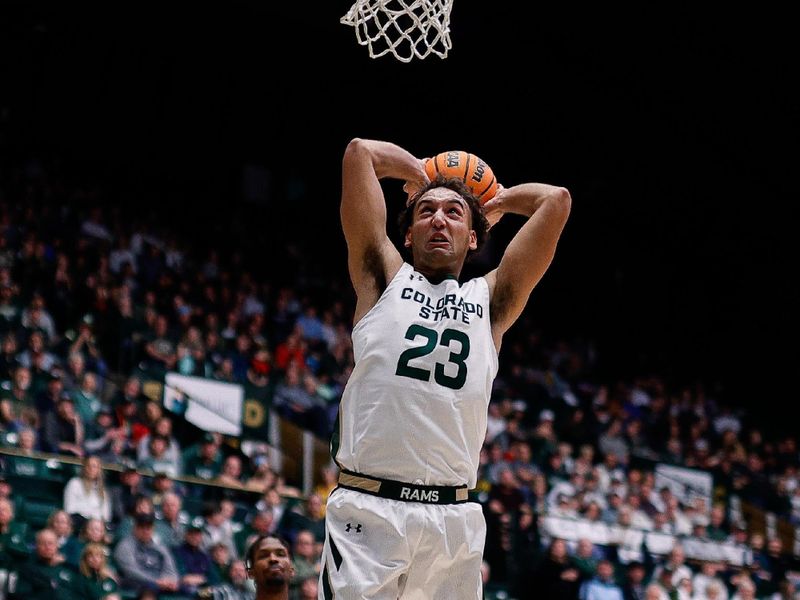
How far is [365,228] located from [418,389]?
66 cm

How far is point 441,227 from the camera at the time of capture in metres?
4.60

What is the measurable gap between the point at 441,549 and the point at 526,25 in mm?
14489

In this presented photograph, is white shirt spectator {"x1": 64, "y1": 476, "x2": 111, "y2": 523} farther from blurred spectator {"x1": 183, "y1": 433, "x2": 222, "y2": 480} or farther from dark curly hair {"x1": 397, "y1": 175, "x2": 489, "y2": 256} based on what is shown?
dark curly hair {"x1": 397, "y1": 175, "x2": 489, "y2": 256}

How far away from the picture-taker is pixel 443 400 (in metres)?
4.31

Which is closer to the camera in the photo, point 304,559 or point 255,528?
point 304,559

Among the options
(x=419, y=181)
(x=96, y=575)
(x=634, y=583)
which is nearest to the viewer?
(x=419, y=181)

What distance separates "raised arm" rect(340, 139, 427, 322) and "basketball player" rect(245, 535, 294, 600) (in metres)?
2.53

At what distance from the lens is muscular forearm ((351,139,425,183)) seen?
464 cm

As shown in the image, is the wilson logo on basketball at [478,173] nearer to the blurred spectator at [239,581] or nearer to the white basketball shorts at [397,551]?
the white basketball shorts at [397,551]

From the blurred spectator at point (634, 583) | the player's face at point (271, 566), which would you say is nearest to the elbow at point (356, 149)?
the player's face at point (271, 566)

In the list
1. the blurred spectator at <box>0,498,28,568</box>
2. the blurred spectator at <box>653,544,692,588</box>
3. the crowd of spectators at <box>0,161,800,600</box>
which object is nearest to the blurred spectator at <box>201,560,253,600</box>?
the crowd of spectators at <box>0,161,800,600</box>

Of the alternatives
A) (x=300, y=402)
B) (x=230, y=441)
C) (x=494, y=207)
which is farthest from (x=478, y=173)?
(x=300, y=402)

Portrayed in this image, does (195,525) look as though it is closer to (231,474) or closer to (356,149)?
(231,474)

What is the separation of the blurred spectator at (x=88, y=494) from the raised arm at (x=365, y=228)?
19.6ft
